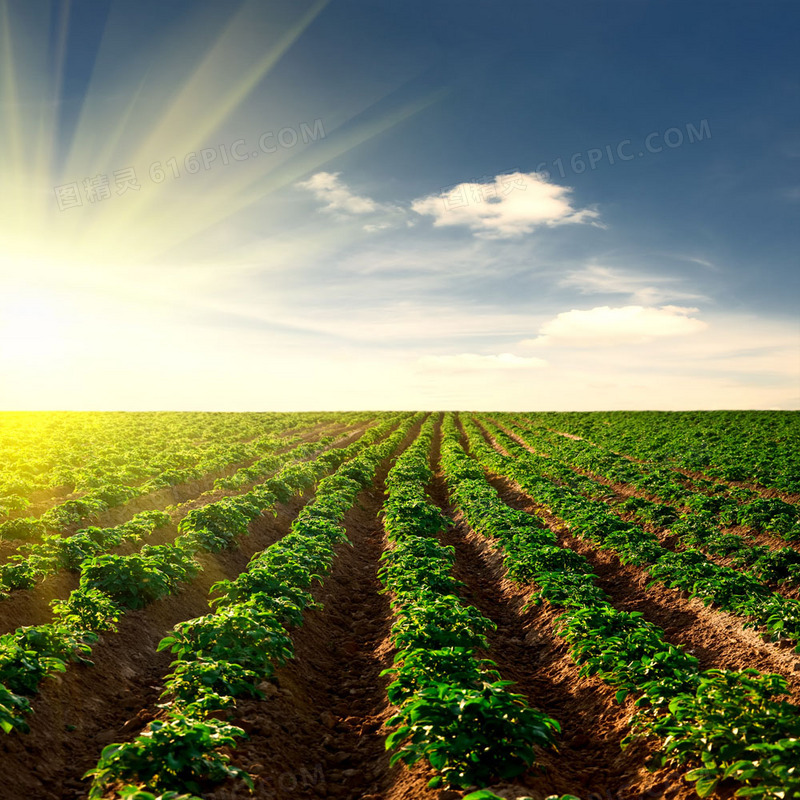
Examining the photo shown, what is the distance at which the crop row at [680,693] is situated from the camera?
4.68 metres

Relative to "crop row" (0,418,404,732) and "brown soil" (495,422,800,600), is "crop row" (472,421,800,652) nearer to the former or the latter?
"brown soil" (495,422,800,600)

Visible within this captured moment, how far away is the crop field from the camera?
5113 millimetres

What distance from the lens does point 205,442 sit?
38.8 m

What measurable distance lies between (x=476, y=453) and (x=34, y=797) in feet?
99.0

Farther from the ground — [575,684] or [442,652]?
→ [442,652]

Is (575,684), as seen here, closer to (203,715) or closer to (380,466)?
(203,715)

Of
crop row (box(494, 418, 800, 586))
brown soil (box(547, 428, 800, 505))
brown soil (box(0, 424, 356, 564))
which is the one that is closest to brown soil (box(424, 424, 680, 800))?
crop row (box(494, 418, 800, 586))

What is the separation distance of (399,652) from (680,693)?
376 cm

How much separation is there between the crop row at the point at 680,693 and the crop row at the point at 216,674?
431cm

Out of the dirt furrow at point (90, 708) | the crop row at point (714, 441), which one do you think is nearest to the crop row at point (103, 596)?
the dirt furrow at point (90, 708)

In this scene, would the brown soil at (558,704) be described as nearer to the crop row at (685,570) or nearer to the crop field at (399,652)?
the crop field at (399,652)

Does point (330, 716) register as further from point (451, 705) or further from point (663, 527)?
point (663, 527)

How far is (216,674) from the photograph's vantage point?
648 centimetres

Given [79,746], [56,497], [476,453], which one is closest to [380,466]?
[476,453]
